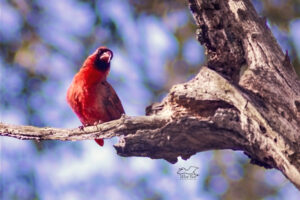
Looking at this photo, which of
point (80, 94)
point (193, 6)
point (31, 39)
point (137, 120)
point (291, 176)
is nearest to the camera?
point (291, 176)

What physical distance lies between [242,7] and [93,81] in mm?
2308

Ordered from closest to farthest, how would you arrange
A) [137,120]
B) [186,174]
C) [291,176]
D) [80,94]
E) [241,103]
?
[291,176] → [241,103] → [137,120] → [186,174] → [80,94]

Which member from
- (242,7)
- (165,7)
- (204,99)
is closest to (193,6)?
(242,7)

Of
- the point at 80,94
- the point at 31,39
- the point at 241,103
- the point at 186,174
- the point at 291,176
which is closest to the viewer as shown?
the point at 291,176

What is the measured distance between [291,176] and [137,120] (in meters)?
1.10

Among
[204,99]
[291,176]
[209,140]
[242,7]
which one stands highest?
[242,7]

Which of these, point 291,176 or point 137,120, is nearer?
point 291,176

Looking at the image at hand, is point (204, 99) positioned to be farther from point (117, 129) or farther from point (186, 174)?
point (186, 174)

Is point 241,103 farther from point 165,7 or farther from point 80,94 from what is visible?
point 165,7

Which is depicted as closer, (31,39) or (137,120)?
(137,120)

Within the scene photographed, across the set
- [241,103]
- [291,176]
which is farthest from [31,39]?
[291,176]

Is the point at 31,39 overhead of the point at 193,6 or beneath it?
overhead

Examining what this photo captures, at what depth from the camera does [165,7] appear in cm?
809

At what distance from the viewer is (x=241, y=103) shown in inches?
128
